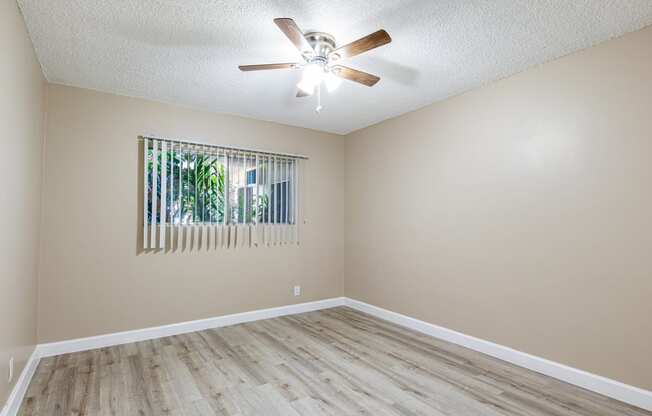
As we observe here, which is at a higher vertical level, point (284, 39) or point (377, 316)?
point (284, 39)

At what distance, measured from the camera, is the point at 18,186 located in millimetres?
2256

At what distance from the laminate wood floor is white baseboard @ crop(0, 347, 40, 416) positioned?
55 millimetres

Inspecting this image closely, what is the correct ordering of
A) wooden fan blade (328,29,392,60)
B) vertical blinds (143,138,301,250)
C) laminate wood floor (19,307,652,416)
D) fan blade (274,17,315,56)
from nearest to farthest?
Result: fan blade (274,17,315,56), wooden fan blade (328,29,392,60), laminate wood floor (19,307,652,416), vertical blinds (143,138,301,250)

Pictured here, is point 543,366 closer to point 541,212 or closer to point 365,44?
point 541,212

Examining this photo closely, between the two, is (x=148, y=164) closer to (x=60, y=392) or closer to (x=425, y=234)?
(x=60, y=392)

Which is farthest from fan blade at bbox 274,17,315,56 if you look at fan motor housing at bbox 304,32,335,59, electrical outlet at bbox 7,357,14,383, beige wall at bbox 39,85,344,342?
electrical outlet at bbox 7,357,14,383

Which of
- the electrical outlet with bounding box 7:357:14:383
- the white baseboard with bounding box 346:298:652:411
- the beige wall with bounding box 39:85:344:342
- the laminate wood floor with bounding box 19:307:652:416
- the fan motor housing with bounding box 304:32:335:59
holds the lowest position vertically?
the laminate wood floor with bounding box 19:307:652:416

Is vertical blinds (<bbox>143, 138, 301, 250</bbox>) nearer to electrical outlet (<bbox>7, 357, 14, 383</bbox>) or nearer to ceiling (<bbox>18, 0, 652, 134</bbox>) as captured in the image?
ceiling (<bbox>18, 0, 652, 134</bbox>)

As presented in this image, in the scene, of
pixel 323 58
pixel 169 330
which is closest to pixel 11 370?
pixel 169 330

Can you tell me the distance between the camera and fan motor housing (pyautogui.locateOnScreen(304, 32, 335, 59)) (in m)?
2.39

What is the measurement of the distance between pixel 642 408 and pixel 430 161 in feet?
8.43

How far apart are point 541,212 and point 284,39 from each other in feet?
8.06

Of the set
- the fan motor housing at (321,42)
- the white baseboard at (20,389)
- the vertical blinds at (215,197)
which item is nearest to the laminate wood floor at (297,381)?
the white baseboard at (20,389)

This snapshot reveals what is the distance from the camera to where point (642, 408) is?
224cm
